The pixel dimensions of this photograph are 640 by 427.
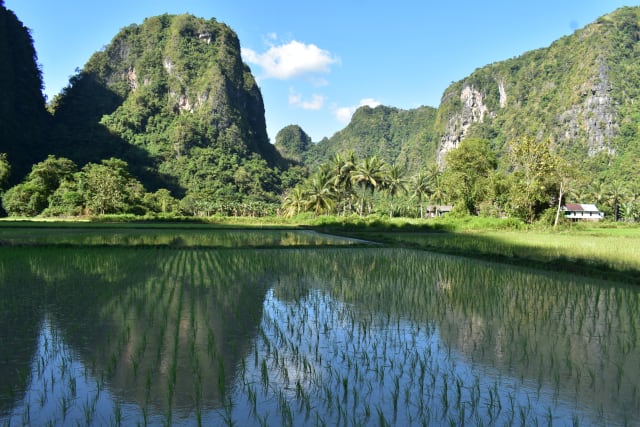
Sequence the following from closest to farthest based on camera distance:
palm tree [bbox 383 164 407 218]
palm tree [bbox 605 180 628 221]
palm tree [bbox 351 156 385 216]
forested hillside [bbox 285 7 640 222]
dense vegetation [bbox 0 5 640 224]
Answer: forested hillside [bbox 285 7 640 222]
palm tree [bbox 351 156 385 216]
dense vegetation [bbox 0 5 640 224]
palm tree [bbox 383 164 407 218]
palm tree [bbox 605 180 628 221]

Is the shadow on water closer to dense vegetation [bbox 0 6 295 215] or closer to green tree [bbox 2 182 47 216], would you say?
green tree [bbox 2 182 47 216]

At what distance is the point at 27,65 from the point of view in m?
110

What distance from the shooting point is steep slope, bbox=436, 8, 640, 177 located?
11794cm

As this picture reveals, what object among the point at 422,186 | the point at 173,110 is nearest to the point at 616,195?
the point at 422,186

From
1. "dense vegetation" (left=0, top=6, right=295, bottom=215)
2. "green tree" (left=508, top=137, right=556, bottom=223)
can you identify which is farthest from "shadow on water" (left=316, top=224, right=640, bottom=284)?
"dense vegetation" (left=0, top=6, right=295, bottom=215)

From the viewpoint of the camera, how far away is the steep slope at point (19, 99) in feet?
305

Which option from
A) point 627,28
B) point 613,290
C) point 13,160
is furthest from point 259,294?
point 627,28

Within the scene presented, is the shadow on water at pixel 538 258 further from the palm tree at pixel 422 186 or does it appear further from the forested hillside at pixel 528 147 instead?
the palm tree at pixel 422 186

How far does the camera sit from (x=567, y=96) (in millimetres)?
134250

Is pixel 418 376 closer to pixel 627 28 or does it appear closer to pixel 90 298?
pixel 90 298

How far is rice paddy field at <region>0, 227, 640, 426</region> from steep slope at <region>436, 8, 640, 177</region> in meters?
115

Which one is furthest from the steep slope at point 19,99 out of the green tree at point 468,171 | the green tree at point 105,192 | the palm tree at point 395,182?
the green tree at point 468,171

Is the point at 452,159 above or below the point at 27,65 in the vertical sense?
below

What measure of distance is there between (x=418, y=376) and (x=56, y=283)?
29.8ft
